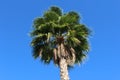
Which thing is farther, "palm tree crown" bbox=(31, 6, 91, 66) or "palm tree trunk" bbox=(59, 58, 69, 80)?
"palm tree crown" bbox=(31, 6, 91, 66)

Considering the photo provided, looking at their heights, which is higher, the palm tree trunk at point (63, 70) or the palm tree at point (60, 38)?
the palm tree at point (60, 38)

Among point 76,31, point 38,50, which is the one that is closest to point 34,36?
point 38,50

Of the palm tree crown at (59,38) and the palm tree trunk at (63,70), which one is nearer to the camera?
the palm tree trunk at (63,70)

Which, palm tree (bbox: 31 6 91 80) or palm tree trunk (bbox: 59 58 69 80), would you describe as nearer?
palm tree trunk (bbox: 59 58 69 80)

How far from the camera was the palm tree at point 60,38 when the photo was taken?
30312 millimetres

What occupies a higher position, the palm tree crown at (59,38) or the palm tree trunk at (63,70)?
the palm tree crown at (59,38)

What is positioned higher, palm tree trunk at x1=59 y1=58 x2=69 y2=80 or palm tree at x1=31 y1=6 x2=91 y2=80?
palm tree at x1=31 y1=6 x2=91 y2=80

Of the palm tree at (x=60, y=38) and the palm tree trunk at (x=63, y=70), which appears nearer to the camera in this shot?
the palm tree trunk at (x=63, y=70)

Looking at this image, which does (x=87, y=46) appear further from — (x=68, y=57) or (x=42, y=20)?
(x=42, y=20)

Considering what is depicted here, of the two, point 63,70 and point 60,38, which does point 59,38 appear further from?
point 63,70

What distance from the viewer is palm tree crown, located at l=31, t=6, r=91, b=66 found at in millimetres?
30422

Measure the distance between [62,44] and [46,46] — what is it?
119cm

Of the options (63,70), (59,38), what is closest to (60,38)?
(59,38)

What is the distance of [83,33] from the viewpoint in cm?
3138
